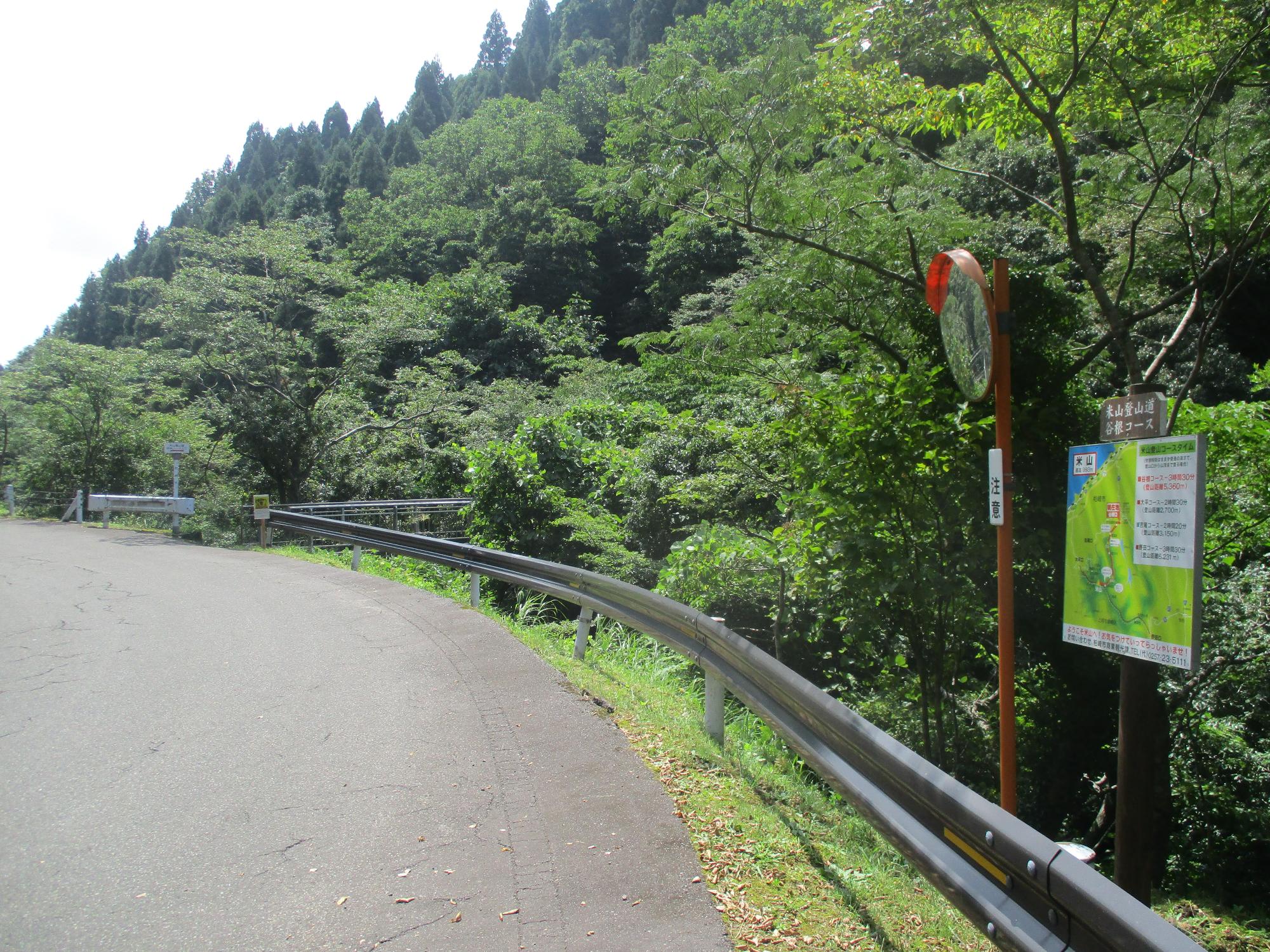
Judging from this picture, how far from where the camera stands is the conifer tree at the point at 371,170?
77.8 m

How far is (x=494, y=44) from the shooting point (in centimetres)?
11906

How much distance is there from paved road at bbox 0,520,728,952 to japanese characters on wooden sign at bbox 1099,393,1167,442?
267 centimetres

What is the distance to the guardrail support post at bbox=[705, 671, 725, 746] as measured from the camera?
5.41 m

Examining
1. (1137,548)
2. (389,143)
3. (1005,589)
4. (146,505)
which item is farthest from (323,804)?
(389,143)

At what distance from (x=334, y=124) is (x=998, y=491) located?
4996 inches

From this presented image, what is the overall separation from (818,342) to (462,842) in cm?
703

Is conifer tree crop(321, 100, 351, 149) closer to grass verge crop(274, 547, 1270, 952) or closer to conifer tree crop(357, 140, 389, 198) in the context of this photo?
conifer tree crop(357, 140, 389, 198)

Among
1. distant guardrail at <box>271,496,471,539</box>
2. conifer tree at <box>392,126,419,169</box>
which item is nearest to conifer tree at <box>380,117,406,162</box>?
conifer tree at <box>392,126,419,169</box>

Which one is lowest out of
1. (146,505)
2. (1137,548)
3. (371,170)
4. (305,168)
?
(146,505)

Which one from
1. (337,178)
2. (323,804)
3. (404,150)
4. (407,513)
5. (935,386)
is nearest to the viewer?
(323,804)

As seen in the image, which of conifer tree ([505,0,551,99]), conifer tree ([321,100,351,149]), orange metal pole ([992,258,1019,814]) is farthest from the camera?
conifer tree ([321,100,351,149])

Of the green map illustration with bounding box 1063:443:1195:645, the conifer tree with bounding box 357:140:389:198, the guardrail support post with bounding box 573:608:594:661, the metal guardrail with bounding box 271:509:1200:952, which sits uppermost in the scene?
the conifer tree with bounding box 357:140:389:198

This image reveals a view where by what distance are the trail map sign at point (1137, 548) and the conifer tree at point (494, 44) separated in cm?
12868

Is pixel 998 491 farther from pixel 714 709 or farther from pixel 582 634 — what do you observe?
pixel 582 634
